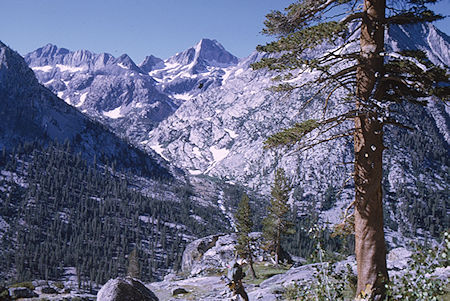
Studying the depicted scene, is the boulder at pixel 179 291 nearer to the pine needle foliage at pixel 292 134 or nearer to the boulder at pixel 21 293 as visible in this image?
the boulder at pixel 21 293

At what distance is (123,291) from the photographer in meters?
20.7

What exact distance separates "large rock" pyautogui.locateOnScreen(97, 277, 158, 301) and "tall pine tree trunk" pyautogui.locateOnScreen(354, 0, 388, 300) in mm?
16997

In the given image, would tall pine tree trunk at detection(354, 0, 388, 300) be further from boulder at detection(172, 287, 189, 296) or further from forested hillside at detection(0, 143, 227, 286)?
forested hillside at detection(0, 143, 227, 286)

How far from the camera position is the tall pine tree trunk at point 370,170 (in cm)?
820

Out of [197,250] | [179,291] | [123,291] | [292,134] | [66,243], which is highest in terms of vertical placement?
[292,134]

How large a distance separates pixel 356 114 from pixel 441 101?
2.27 meters

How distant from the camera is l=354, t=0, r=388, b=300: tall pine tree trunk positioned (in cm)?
820

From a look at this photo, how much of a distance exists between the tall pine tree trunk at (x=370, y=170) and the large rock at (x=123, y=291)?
17.0 meters

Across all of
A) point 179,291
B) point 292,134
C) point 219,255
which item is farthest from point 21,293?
point 219,255

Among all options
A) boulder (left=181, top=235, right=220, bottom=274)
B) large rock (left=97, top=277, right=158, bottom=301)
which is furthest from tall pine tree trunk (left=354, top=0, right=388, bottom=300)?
boulder (left=181, top=235, right=220, bottom=274)

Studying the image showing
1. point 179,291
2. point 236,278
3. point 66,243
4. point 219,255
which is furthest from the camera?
point 66,243

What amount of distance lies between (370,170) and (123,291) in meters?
18.6

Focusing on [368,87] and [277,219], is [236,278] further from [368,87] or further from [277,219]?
[277,219]

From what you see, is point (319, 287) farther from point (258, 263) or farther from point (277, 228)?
point (258, 263)
